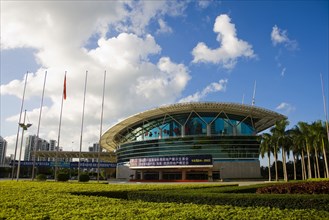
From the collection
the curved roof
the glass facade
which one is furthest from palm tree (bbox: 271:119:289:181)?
the glass facade

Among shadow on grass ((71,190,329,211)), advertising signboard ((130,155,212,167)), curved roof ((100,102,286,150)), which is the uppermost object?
curved roof ((100,102,286,150))

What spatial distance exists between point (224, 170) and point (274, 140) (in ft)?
59.4

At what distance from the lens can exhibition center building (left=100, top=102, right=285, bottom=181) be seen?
71062 mm

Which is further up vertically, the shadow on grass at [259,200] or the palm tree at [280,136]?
the palm tree at [280,136]

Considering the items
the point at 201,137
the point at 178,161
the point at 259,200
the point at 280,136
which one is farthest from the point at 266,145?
the point at 259,200

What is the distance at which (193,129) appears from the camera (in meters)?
76.1

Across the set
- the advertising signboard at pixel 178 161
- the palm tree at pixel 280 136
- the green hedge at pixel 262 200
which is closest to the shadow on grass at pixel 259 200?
the green hedge at pixel 262 200

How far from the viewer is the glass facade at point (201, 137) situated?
72.9 meters

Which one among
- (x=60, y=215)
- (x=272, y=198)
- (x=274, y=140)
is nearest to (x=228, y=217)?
(x=60, y=215)

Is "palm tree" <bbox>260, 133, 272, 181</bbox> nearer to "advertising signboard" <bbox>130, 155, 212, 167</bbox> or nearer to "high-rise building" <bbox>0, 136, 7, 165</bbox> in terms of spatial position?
"advertising signboard" <bbox>130, 155, 212, 167</bbox>

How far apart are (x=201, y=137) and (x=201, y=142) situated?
4.20 feet

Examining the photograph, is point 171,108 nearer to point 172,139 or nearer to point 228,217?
point 172,139

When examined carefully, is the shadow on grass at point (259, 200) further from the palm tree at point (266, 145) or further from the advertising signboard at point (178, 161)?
the advertising signboard at point (178, 161)

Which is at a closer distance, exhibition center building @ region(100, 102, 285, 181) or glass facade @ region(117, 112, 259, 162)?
exhibition center building @ region(100, 102, 285, 181)
